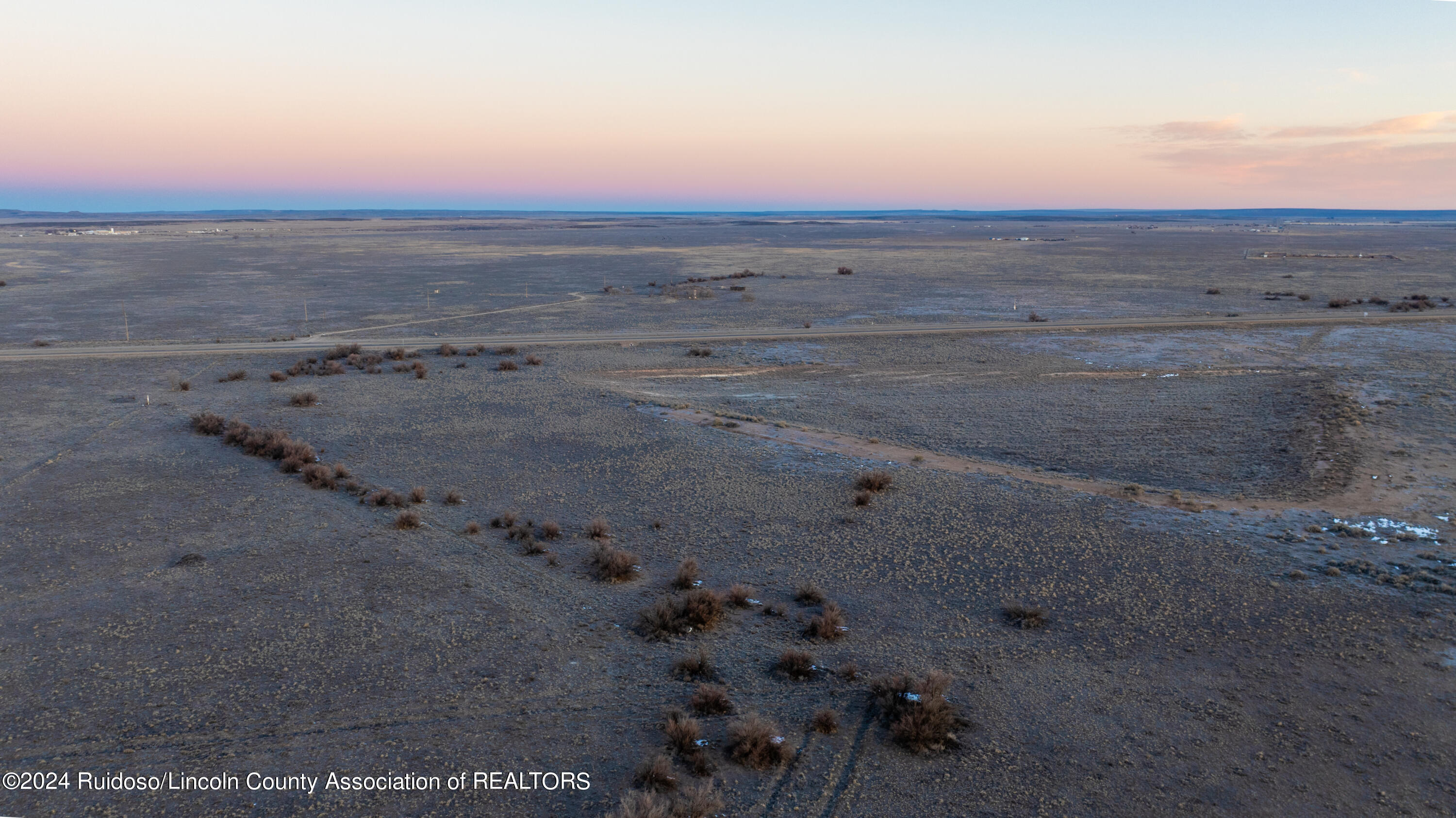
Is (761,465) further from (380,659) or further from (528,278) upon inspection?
(528,278)

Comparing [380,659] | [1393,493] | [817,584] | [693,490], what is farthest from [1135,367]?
[380,659]

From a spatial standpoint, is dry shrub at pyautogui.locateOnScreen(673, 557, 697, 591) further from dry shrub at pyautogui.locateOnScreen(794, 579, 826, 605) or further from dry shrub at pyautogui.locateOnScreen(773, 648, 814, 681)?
dry shrub at pyautogui.locateOnScreen(773, 648, 814, 681)

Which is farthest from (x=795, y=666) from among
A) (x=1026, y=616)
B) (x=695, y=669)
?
(x=1026, y=616)


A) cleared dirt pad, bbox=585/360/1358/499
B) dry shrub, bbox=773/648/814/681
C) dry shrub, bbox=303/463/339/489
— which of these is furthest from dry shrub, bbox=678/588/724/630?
cleared dirt pad, bbox=585/360/1358/499

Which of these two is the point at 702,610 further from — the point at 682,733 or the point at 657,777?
the point at 657,777

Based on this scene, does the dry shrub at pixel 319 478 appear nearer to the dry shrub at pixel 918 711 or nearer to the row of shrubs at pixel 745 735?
the row of shrubs at pixel 745 735

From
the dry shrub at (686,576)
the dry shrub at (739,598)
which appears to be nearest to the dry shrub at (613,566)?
the dry shrub at (686,576)

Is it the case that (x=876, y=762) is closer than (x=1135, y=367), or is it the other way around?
(x=876, y=762)
